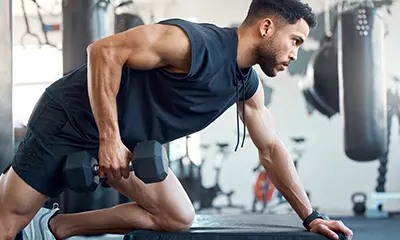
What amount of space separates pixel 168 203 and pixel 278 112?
344 cm

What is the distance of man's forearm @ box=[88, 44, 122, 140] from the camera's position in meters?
1.48

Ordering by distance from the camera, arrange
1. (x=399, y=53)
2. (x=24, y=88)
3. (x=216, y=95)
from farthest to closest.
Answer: (x=399, y=53) < (x=24, y=88) < (x=216, y=95)

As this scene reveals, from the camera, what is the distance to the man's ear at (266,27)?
1.61 meters

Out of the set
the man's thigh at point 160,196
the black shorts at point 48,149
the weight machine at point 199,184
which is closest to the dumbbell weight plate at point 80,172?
the black shorts at point 48,149

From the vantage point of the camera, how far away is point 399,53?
16.9 ft

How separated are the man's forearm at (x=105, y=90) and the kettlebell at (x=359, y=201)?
155 inches

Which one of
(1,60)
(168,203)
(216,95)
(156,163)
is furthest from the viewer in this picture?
(1,60)

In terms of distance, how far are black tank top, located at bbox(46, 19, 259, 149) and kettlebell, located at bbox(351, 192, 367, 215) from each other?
363 cm

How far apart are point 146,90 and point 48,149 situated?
35 centimetres

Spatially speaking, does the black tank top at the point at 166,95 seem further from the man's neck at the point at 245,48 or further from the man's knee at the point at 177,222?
the man's knee at the point at 177,222

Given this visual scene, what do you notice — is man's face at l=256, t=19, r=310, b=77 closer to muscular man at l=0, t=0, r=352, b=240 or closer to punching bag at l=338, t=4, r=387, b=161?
muscular man at l=0, t=0, r=352, b=240

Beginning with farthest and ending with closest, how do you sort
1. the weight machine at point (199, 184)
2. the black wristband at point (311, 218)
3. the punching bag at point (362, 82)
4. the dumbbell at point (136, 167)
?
the weight machine at point (199, 184), the punching bag at point (362, 82), the black wristband at point (311, 218), the dumbbell at point (136, 167)

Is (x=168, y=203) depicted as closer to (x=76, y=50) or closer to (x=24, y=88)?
(x=76, y=50)

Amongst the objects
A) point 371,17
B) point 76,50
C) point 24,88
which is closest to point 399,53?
point 371,17
